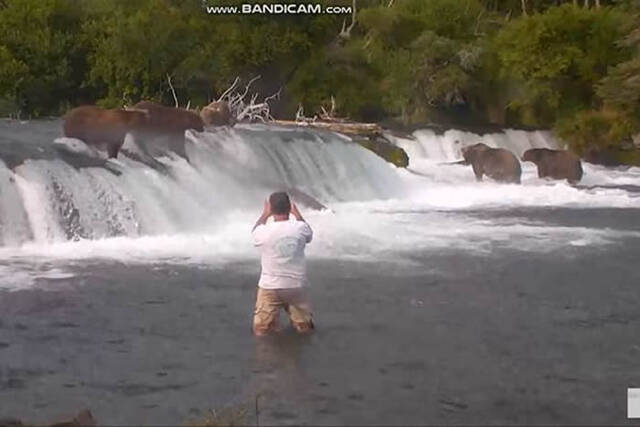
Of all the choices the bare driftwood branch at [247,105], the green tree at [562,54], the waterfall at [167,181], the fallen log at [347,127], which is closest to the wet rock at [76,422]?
the waterfall at [167,181]

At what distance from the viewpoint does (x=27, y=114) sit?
3428 centimetres

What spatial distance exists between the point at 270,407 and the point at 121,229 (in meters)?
8.07

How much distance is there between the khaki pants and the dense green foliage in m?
23.4

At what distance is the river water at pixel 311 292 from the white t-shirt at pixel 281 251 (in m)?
0.56

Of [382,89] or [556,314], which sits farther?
[382,89]

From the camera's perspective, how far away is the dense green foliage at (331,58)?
32.9 meters

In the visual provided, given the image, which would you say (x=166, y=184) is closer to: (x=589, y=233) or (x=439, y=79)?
(x=589, y=233)

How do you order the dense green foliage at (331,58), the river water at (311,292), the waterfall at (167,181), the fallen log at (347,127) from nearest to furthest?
the river water at (311,292) < the waterfall at (167,181) < the fallen log at (347,127) < the dense green foliage at (331,58)

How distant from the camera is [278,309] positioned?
9.52 meters

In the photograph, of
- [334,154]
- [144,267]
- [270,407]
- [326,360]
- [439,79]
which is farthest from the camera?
[439,79]

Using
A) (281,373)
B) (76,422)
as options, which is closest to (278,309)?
(281,373)

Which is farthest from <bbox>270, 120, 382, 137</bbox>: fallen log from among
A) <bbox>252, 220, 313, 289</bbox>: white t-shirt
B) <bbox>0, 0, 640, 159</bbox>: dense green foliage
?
<bbox>252, 220, 313, 289</bbox>: white t-shirt

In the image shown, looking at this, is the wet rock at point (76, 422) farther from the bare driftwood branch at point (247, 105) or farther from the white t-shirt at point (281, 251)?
the bare driftwood branch at point (247, 105)

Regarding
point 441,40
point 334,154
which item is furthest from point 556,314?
point 441,40
